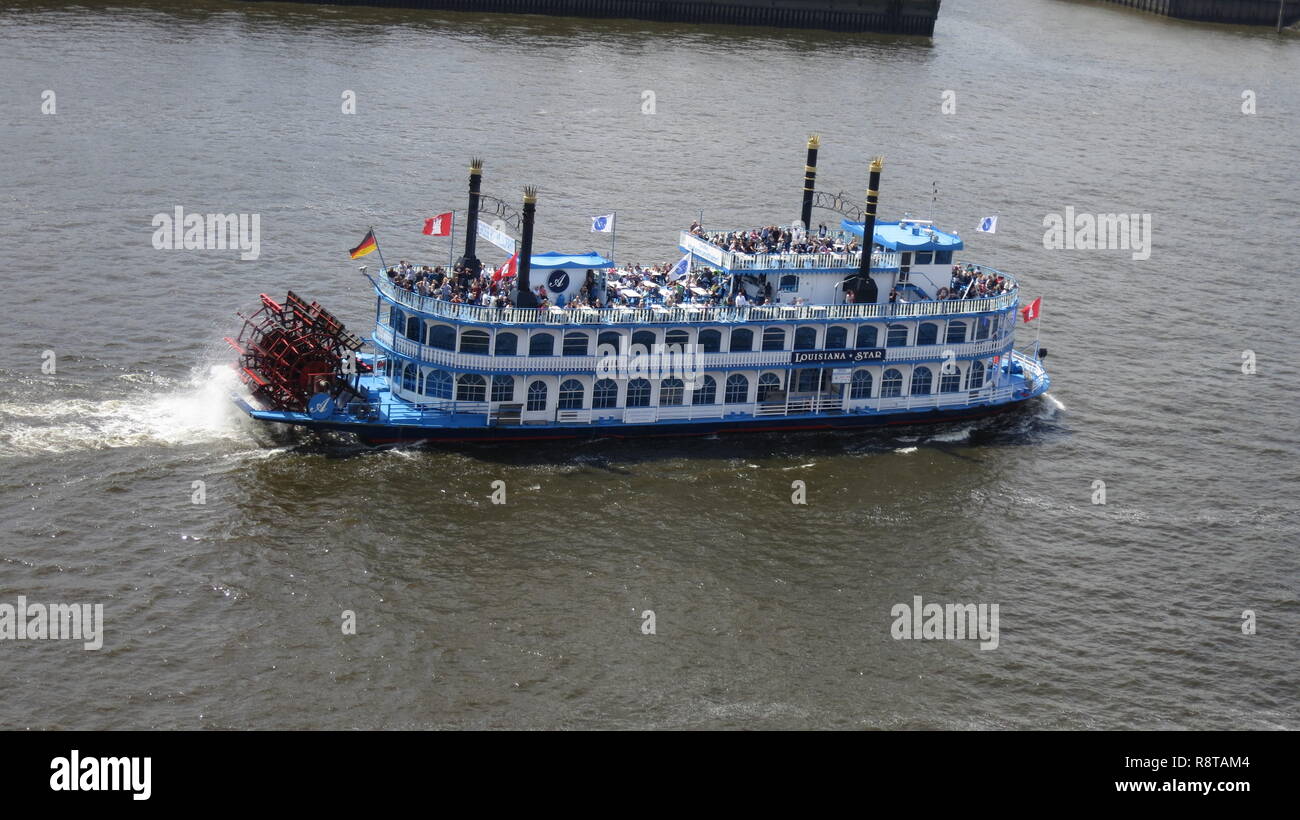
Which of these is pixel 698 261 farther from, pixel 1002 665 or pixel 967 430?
pixel 1002 665

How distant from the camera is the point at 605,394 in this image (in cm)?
6144

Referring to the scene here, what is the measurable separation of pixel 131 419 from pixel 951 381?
108 feet

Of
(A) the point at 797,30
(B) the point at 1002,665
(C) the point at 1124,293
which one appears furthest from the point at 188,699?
(A) the point at 797,30

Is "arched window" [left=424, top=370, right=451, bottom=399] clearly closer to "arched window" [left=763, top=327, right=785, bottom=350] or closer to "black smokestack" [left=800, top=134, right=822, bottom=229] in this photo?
"arched window" [left=763, top=327, right=785, bottom=350]

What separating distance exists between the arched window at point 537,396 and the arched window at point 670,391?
4.67 meters

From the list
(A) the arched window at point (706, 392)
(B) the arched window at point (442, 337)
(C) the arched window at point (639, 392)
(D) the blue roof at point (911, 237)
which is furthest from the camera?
(D) the blue roof at point (911, 237)

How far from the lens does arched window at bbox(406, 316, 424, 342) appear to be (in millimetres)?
59106

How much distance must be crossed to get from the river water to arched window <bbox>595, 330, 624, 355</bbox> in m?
4.02

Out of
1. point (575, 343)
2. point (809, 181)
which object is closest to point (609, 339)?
point (575, 343)

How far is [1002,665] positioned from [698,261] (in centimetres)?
2396

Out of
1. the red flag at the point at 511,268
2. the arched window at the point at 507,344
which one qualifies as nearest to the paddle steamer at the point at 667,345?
the arched window at the point at 507,344

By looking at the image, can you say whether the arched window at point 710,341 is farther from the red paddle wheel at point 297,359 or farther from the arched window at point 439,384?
the red paddle wheel at point 297,359

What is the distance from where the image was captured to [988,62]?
14012 centimetres

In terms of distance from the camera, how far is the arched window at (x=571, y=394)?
60812 millimetres
